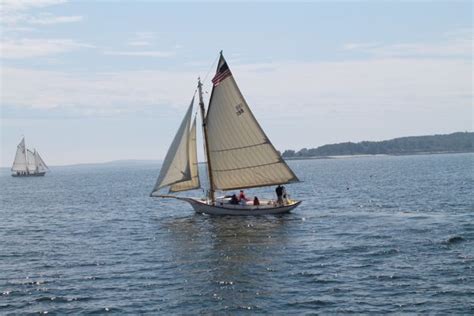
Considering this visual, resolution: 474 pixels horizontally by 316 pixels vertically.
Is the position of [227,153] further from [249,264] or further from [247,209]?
[249,264]

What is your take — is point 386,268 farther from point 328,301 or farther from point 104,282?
point 104,282

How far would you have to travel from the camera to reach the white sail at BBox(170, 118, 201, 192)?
63.2 meters

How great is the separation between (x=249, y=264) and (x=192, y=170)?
Result: 80.3ft

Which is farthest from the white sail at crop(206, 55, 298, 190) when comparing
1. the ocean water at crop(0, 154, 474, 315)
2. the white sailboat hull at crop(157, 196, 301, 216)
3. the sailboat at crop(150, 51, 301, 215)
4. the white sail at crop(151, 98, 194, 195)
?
the ocean water at crop(0, 154, 474, 315)

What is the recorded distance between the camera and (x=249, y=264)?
39812mm

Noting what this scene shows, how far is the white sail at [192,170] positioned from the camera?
207 feet

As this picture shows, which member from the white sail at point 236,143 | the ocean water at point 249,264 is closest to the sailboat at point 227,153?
the white sail at point 236,143

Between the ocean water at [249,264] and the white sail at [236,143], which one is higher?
the white sail at [236,143]

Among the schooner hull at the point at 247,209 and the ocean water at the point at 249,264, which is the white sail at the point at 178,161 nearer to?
the schooner hull at the point at 247,209

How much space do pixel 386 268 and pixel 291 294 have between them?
25.0 feet

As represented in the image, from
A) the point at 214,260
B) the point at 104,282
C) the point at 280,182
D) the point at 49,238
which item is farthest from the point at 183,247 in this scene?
the point at 280,182

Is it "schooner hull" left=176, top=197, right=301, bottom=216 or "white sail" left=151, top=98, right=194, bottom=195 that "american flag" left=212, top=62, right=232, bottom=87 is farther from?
"schooner hull" left=176, top=197, right=301, bottom=216

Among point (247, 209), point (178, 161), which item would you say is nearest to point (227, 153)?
point (178, 161)

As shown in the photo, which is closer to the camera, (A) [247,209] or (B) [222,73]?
(A) [247,209]
